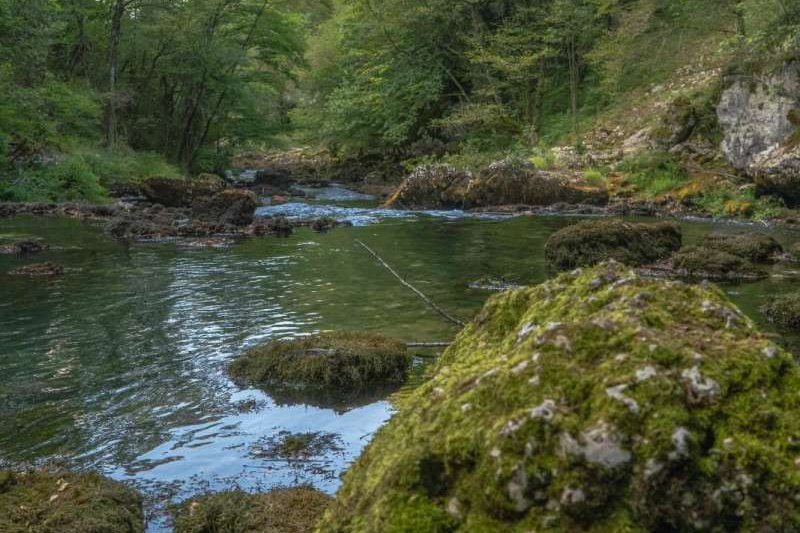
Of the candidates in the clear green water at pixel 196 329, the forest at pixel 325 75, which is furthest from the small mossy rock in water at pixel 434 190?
the clear green water at pixel 196 329

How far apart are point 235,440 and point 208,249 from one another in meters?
12.8

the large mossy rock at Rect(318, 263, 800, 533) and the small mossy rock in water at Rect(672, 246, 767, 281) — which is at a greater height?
the large mossy rock at Rect(318, 263, 800, 533)

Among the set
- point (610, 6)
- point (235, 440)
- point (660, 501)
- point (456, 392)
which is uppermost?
point (610, 6)

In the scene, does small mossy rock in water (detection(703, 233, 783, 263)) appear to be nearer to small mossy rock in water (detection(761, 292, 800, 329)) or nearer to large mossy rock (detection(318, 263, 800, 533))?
small mossy rock in water (detection(761, 292, 800, 329))

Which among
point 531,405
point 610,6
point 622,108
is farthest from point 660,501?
point 610,6

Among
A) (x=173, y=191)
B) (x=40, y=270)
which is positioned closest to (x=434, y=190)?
(x=173, y=191)

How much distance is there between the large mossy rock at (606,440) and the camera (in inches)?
99.5

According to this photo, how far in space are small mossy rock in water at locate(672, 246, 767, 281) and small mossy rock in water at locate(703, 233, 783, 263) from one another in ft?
1.78

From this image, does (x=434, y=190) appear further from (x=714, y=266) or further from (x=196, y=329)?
(x=196, y=329)

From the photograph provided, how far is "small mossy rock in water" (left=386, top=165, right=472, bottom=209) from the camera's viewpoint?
29016mm

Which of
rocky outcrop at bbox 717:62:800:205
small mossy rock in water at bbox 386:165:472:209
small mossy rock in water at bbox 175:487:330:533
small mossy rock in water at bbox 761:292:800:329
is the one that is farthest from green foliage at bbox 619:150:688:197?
small mossy rock in water at bbox 175:487:330:533

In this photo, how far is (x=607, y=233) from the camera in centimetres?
1570

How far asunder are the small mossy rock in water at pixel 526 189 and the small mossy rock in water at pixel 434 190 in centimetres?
56

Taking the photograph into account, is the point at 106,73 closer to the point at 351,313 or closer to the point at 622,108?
the point at 622,108
